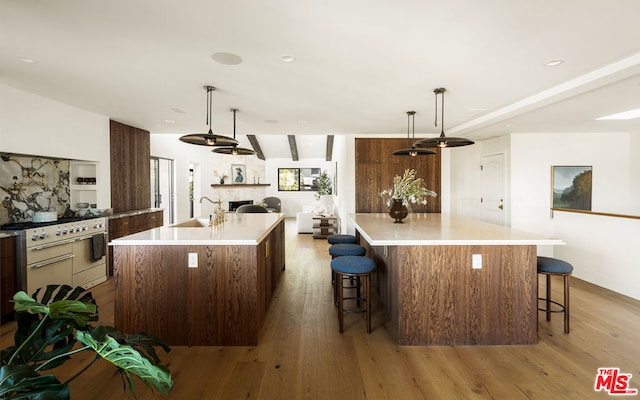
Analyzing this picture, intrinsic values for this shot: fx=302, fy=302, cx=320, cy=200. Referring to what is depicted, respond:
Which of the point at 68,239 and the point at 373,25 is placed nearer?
the point at 373,25

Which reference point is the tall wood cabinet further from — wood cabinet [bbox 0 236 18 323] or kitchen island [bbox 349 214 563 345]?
wood cabinet [bbox 0 236 18 323]

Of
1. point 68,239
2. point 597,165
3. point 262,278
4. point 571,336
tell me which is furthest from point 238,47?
point 597,165

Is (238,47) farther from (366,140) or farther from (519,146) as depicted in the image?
(519,146)

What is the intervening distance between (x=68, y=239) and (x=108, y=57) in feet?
7.62

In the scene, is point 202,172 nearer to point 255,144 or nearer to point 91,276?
point 255,144

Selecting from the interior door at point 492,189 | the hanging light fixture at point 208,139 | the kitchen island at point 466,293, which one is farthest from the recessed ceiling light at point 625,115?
the hanging light fixture at point 208,139

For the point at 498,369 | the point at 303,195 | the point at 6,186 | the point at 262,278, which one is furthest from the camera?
the point at 303,195

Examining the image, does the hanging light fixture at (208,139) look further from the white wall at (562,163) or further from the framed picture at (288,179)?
the framed picture at (288,179)

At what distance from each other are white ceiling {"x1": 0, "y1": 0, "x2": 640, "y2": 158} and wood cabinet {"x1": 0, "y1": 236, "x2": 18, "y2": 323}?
1660 millimetres

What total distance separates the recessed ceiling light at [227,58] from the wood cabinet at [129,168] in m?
3.25

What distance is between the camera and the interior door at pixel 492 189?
5.78 meters

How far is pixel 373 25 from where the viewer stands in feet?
6.68

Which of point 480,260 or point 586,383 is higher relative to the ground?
point 480,260

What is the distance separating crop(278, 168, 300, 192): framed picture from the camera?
40.7 ft
